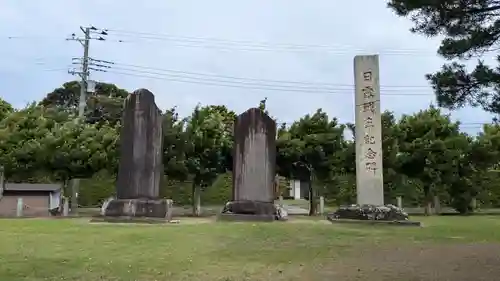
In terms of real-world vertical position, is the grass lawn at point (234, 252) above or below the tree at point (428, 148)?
below

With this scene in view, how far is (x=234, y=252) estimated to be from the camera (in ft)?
26.4

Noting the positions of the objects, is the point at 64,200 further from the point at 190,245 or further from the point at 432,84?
the point at 432,84

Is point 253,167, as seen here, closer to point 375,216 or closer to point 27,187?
point 375,216

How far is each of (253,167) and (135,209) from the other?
356 cm

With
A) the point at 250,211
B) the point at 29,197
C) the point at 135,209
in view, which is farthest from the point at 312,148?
the point at 29,197

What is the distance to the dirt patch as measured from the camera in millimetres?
6508

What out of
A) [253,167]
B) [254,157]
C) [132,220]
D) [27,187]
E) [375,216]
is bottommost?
[132,220]

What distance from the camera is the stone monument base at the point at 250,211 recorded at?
14445 mm

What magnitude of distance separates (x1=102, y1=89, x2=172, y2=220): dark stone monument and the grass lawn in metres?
3.00

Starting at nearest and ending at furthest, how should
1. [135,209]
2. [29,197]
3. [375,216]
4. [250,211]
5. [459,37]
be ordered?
1. [459,37]
2. [375,216]
3. [135,209]
4. [250,211]
5. [29,197]

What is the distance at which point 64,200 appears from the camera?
63.2 ft

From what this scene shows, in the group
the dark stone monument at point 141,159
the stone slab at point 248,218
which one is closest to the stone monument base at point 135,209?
the dark stone monument at point 141,159

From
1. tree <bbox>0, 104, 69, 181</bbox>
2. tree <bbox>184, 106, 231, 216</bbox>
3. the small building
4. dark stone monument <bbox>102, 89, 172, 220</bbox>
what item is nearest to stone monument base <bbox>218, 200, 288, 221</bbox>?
dark stone monument <bbox>102, 89, 172, 220</bbox>

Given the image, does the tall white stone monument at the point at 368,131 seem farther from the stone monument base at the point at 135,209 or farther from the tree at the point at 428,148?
the tree at the point at 428,148
